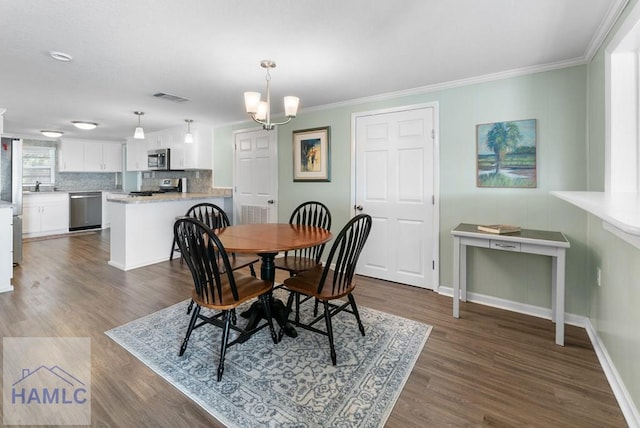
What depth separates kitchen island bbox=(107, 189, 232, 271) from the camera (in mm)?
4074

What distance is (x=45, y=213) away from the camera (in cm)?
629

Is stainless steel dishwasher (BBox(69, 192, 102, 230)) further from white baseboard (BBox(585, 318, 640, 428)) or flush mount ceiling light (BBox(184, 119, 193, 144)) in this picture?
white baseboard (BBox(585, 318, 640, 428))

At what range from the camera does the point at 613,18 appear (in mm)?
1834

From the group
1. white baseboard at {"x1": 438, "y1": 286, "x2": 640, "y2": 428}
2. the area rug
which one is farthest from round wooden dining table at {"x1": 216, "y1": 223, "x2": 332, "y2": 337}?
Result: white baseboard at {"x1": 438, "y1": 286, "x2": 640, "y2": 428}

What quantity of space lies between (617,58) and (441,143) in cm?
144

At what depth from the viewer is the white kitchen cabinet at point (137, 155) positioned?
635 cm

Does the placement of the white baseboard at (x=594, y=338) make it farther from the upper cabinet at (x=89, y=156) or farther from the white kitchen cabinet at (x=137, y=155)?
the upper cabinet at (x=89, y=156)

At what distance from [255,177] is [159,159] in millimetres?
2288

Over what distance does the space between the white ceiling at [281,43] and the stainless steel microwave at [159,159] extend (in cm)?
217

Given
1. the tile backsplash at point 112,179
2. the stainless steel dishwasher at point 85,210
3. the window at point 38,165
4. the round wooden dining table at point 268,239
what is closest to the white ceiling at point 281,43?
the round wooden dining table at point 268,239

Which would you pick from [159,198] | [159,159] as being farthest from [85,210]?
[159,198]

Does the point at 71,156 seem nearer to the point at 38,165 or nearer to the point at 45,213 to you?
the point at 38,165

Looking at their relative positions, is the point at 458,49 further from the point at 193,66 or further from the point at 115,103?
the point at 115,103

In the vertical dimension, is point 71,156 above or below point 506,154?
above
